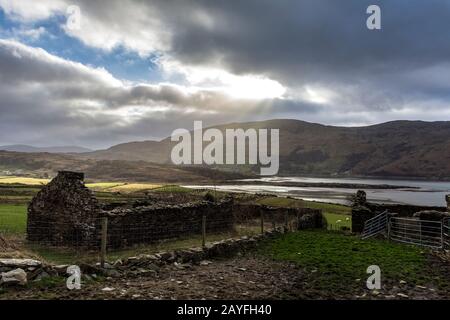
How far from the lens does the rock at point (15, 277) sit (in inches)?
423

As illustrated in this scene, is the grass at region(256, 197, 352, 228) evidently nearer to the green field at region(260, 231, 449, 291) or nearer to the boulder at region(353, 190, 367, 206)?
the boulder at region(353, 190, 367, 206)

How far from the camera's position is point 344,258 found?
54.5ft

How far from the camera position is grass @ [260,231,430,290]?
13134 mm

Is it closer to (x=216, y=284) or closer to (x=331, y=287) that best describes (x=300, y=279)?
(x=331, y=287)

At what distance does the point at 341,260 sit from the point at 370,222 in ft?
55.3

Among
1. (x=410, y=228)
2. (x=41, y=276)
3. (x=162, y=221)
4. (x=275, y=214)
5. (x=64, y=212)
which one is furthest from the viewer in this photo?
(x=275, y=214)

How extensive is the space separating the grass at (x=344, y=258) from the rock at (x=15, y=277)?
8.02 meters

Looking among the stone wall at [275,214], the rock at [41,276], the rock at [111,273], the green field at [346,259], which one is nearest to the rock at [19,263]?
the rock at [41,276]

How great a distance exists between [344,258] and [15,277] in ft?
38.6

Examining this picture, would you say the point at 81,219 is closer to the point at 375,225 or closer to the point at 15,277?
the point at 15,277

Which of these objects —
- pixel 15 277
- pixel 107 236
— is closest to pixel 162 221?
pixel 107 236

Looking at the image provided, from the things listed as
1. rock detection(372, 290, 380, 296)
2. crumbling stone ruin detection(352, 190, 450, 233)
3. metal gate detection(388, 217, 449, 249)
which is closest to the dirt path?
rock detection(372, 290, 380, 296)

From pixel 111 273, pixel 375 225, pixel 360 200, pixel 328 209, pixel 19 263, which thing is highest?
pixel 19 263
